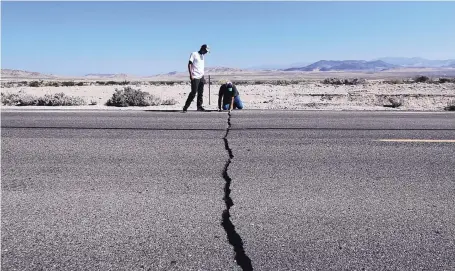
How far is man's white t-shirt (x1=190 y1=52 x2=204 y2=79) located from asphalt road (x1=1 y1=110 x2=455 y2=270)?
396 cm

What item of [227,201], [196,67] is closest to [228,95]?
[196,67]

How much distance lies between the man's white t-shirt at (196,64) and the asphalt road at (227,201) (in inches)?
156

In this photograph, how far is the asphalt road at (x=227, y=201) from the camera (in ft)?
10.1

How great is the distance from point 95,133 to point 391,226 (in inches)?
216

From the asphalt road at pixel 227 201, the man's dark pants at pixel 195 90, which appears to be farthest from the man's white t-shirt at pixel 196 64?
the asphalt road at pixel 227 201

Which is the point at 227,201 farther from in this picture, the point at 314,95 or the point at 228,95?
the point at 314,95

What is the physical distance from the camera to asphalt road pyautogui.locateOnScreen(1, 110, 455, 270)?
307 centimetres

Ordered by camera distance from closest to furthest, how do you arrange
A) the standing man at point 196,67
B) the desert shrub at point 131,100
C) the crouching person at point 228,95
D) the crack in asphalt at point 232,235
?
the crack in asphalt at point 232,235
the standing man at point 196,67
the crouching person at point 228,95
the desert shrub at point 131,100

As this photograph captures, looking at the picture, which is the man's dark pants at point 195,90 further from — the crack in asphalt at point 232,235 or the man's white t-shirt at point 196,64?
the crack in asphalt at point 232,235

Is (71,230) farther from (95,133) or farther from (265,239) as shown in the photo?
(95,133)

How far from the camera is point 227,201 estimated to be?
4074 mm

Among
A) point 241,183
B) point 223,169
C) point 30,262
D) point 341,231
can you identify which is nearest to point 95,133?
point 223,169

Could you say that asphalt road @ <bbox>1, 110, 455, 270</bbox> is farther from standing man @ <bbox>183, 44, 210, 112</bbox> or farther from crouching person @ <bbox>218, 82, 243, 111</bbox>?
crouching person @ <bbox>218, 82, 243, 111</bbox>

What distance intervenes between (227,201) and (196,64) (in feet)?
24.7
